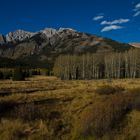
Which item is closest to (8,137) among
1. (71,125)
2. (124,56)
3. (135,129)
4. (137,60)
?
(71,125)

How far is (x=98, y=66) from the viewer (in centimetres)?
11356

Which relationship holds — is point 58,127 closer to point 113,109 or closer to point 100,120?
point 100,120

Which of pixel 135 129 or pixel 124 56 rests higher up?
pixel 124 56

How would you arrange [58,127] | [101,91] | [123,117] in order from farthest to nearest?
[101,91]
[123,117]
[58,127]

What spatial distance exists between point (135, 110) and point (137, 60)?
87.5m

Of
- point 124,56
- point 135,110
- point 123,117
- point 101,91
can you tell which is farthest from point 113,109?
point 124,56

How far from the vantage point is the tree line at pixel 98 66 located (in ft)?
343

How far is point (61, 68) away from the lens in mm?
114438

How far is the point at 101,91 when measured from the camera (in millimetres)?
28094

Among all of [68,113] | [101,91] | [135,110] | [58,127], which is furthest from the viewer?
[101,91]

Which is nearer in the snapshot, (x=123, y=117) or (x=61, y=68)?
(x=123, y=117)

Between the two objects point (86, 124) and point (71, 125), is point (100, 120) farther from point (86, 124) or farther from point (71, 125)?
point (71, 125)

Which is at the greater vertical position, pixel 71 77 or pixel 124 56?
pixel 124 56

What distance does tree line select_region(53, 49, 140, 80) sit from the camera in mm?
104500
